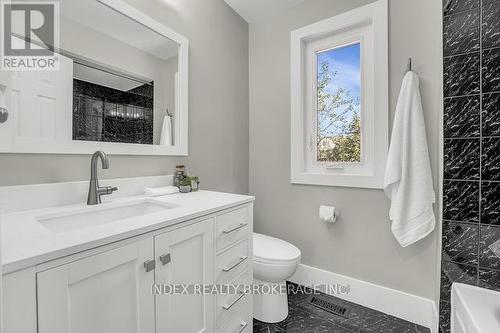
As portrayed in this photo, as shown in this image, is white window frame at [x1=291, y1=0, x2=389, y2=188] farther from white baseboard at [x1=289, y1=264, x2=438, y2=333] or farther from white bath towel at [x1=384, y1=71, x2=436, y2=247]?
white baseboard at [x1=289, y1=264, x2=438, y2=333]

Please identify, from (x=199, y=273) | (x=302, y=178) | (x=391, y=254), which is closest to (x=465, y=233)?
(x=391, y=254)

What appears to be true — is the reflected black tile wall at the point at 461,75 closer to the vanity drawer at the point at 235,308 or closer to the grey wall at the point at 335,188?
the grey wall at the point at 335,188

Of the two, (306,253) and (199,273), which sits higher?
(199,273)

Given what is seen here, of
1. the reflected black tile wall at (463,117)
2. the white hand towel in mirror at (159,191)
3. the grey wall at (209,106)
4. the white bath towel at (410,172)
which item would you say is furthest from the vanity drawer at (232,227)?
the reflected black tile wall at (463,117)

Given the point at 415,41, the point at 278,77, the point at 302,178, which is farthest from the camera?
the point at 278,77

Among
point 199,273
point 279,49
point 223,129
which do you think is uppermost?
point 279,49

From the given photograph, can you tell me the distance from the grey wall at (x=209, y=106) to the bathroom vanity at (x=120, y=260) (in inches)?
4.1

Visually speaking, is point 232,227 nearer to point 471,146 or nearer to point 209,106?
point 209,106

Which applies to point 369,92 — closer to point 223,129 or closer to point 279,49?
point 279,49

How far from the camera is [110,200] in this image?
3.86 ft

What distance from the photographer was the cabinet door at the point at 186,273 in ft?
2.74

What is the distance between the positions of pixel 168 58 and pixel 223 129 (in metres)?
0.67

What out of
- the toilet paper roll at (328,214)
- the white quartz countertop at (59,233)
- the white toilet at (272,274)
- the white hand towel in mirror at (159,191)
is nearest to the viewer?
the white quartz countertop at (59,233)

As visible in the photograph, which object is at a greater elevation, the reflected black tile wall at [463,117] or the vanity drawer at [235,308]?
the reflected black tile wall at [463,117]
